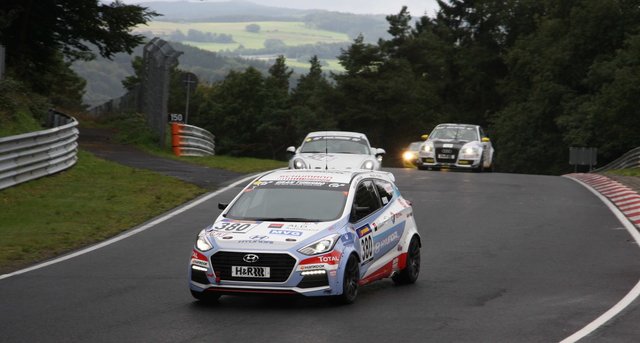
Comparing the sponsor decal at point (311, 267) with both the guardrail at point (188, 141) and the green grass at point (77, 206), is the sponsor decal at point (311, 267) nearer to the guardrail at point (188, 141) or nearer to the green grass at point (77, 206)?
the green grass at point (77, 206)

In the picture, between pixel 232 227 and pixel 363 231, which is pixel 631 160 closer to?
pixel 363 231

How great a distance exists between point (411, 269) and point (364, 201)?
1.20m

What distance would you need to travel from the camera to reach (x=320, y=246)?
1149 centimetres

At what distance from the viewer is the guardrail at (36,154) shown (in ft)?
72.6

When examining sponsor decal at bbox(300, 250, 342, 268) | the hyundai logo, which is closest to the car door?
sponsor decal at bbox(300, 250, 342, 268)

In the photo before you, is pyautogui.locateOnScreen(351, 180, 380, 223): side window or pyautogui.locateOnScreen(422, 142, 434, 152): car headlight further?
pyautogui.locateOnScreen(422, 142, 434, 152): car headlight

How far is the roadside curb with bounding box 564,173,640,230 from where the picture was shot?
22062mm

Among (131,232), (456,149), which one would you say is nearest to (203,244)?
(131,232)

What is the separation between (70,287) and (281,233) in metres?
2.77

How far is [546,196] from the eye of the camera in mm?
25391

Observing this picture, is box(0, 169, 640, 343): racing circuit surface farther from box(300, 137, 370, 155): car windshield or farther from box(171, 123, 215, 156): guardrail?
box(171, 123, 215, 156): guardrail

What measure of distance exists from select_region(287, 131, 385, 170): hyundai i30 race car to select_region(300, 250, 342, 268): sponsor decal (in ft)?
45.1

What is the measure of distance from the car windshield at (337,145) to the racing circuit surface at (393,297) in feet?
21.2

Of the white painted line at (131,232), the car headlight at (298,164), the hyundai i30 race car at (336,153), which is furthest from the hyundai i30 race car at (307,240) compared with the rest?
the car headlight at (298,164)
